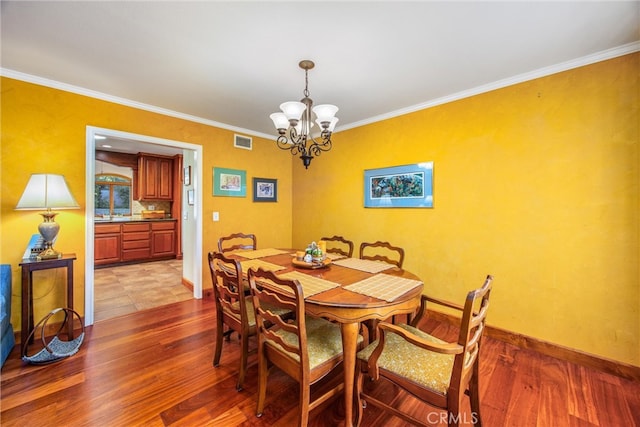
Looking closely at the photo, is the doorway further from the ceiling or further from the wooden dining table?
the wooden dining table

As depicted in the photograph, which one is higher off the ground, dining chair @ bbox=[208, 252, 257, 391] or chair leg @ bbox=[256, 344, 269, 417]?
dining chair @ bbox=[208, 252, 257, 391]

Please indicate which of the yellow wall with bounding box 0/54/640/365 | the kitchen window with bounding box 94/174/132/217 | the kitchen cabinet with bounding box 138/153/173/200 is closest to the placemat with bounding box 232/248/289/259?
the yellow wall with bounding box 0/54/640/365

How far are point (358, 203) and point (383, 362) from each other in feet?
7.68

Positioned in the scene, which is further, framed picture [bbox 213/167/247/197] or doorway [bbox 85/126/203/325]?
framed picture [bbox 213/167/247/197]

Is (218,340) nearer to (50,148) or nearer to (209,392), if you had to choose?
(209,392)

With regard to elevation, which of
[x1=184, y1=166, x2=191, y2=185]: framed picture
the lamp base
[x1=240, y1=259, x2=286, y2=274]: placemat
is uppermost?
[x1=184, y1=166, x2=191, y2=185]: framed picture

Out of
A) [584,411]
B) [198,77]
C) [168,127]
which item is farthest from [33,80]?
[584,411]


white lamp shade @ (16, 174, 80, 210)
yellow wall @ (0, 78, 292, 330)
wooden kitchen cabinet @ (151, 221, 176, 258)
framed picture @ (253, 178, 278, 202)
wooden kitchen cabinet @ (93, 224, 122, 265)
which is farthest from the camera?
wooden kitchen cabinet @ (151, 221, 176, 258)

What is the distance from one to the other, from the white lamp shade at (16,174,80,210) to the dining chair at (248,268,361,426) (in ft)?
6.62

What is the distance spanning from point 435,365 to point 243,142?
11.6 ft

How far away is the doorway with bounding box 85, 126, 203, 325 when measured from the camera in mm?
2615

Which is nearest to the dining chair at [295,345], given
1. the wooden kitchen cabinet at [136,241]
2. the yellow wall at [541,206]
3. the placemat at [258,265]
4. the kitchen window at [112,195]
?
the placemat at [258,265]

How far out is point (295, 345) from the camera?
1425 mm

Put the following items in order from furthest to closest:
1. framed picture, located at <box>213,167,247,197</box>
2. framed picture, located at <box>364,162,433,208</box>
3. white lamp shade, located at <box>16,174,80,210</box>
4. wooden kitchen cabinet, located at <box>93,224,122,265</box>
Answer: wooden kitchen cabinet, located at <box>93,224,122,265</box> → framed picture, located at <box>213,167,247,197</box> → framed picture, located at <box>364,162,433,208</box> → white lamp shade, located at <box>16,174,80,210</box>
